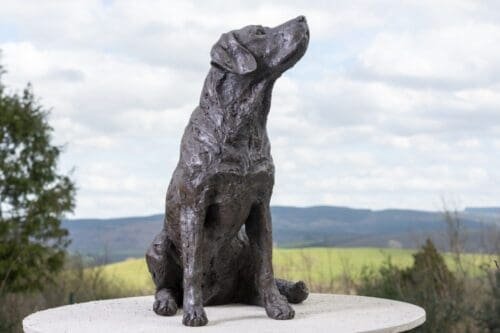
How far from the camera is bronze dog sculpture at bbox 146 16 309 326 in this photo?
3932 millimetres

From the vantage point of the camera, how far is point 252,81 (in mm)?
3963

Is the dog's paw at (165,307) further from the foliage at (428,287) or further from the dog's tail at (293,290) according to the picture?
the foliage at (428,287)

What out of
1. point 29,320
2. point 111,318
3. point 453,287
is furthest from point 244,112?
point 453,287

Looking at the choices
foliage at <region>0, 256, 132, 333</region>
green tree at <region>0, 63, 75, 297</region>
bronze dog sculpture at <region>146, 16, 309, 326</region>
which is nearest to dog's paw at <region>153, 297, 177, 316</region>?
bronze dog sculpture at <region>146, 16, 309, 326</region>

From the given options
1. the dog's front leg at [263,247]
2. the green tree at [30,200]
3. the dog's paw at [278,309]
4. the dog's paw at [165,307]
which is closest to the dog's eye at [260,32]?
the dog's front leg at [263,247]

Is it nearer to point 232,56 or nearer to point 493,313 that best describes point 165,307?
point 232,56

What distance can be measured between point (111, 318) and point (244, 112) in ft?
4.64

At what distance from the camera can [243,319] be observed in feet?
13.2

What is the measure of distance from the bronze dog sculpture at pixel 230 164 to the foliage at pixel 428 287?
3.73m

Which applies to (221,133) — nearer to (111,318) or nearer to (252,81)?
(252,81)

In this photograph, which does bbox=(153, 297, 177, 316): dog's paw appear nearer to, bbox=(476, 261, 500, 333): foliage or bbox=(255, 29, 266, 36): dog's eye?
bbox=(255, 29, 266, 36): dog's eye

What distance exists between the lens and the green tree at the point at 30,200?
12.9 m

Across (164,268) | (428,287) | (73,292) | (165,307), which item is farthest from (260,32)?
(73,292)

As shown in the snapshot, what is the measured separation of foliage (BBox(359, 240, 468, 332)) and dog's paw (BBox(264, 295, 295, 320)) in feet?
11.8
